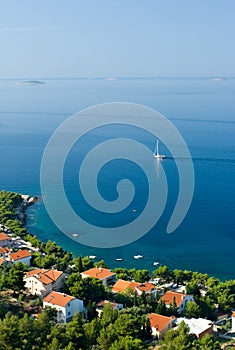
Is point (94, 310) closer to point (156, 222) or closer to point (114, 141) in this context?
point (156, 222)

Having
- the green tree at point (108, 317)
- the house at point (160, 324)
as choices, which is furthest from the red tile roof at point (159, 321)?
the green tree at point (108, 317)

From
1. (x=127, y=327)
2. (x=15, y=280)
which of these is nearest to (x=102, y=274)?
(x=15, y=280)

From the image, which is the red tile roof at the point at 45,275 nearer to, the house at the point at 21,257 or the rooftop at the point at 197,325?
the house at the point at 21,257

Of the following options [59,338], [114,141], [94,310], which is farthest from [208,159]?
[59,338]

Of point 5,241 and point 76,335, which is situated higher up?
point 5,241

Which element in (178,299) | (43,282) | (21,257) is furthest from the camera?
(21,257)

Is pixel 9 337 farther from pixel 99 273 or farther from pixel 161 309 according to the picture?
pixel 99 273
